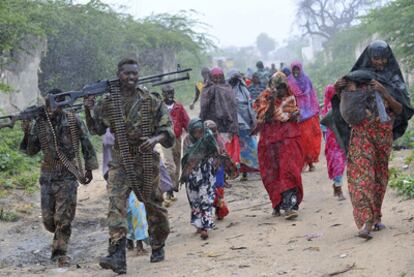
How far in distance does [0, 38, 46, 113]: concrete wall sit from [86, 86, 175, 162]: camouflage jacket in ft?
32.5

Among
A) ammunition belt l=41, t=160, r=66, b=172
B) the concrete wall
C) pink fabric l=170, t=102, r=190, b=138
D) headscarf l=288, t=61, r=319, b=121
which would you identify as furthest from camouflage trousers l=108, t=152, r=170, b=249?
the concrete wall

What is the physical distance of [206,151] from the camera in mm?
7738

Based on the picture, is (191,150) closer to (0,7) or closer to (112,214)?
(112,214)

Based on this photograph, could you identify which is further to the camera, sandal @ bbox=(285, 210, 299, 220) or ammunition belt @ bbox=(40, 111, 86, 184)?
sandal @ bbox=(285, 210, 299, 220)

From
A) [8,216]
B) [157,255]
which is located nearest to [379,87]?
[157,255]

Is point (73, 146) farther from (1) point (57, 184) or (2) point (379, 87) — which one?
(2) point (379, 87)

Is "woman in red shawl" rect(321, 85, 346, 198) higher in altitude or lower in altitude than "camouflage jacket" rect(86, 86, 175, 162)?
lower

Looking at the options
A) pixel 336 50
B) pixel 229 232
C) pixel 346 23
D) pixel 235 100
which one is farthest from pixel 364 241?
pixel 346 23

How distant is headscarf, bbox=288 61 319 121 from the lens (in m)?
11.7

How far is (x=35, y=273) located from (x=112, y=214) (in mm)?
1191

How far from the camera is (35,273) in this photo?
6.50 metres

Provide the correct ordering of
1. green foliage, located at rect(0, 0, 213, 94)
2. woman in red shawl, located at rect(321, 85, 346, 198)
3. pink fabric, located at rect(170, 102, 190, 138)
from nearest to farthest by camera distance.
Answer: woman in red shawl, located at rect(321, 85, 346, 198), pink fabric, located at rect(170, 102, 190, 138), green foliage, located at rect(0, 0, 213, 94)

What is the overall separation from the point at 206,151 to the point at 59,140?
171 cm

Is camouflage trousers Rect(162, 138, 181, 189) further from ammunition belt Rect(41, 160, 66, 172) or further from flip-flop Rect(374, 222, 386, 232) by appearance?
flip-flop Rect(374, 222, 386, 232)
